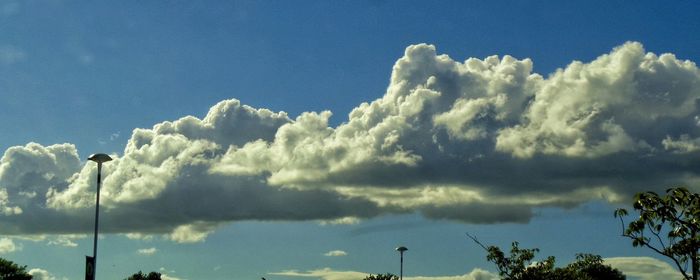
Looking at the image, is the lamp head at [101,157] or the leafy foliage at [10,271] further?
the leafy foliage at [10,271]

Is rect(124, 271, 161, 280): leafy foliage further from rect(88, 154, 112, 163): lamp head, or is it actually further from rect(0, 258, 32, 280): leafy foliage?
rect(88, 154, 112, 163): lamp head

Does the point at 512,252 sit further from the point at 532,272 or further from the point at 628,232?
the point at 628,232

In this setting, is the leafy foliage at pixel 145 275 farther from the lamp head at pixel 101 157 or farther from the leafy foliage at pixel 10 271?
the lamp head at pixel 101 157

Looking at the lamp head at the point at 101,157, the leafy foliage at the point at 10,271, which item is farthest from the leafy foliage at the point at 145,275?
the lamp head at the point at 101,157

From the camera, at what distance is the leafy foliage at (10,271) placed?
10144 centimetres

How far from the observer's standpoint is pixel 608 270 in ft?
435

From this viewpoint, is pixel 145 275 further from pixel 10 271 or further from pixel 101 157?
pixel 101 157

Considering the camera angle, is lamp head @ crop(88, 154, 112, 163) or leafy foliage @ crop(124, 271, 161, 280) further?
leafy foliage @ crop(124, 271, 161, 280)

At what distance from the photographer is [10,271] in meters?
102

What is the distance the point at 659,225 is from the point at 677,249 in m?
2.67

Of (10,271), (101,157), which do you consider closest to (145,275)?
(10,271)

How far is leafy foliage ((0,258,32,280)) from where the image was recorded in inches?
3994

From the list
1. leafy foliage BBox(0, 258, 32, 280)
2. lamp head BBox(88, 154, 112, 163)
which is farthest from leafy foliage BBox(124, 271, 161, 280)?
lamp head BBox(88, 154, 112, 163)

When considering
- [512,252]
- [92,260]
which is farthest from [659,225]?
[512,252]
